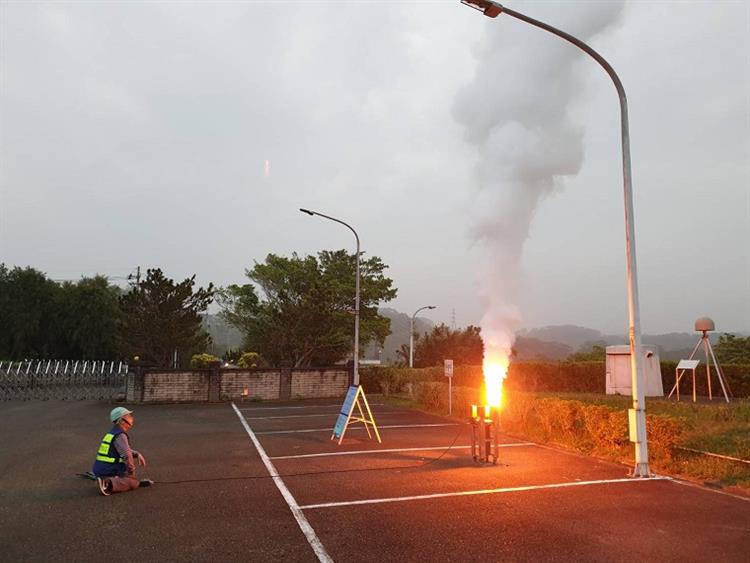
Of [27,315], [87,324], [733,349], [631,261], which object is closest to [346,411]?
[631,261]

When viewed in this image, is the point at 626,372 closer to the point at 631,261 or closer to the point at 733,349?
the point at 631,261

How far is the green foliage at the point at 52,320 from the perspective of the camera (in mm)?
50656

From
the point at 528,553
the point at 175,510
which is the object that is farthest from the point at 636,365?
the point at 175,510

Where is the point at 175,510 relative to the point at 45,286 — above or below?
below

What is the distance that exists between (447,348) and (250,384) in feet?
127

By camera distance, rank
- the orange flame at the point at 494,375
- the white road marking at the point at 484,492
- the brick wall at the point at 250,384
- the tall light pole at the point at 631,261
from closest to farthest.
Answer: the white road marking at the point at 484,492, the tall light pole at the point at 631,261, the orange flame at the point at 494,375, the brick wall at the point at 250,384

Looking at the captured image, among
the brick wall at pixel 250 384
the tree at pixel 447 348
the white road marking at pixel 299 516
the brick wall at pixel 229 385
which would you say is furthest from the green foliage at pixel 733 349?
the white road marking at pixel 299 516

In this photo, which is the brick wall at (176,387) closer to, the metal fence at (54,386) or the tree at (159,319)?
the tree at (159,319)

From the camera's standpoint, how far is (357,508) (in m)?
7.37

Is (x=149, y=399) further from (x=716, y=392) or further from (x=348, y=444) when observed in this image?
(x=716, y=392)

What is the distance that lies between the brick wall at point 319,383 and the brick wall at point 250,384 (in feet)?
3.77

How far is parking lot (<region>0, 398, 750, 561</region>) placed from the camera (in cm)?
579

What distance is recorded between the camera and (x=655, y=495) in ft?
26.8

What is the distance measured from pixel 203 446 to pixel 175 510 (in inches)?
232
